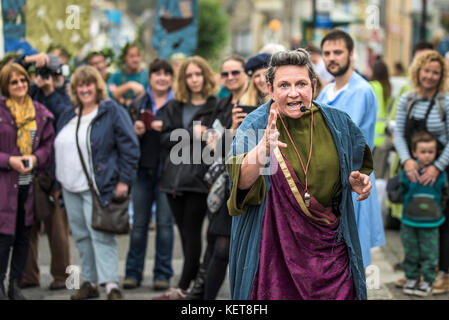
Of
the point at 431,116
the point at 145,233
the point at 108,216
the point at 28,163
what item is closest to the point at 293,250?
the point at 108,216

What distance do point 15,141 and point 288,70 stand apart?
356 centimetres

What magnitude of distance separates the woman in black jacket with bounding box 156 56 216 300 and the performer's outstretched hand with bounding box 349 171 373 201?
2.74 m

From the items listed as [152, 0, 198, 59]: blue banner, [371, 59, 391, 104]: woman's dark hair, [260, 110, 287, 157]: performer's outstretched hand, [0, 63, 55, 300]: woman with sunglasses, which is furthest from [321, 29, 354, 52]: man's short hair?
[152, 0, 198, 59]: blue banner

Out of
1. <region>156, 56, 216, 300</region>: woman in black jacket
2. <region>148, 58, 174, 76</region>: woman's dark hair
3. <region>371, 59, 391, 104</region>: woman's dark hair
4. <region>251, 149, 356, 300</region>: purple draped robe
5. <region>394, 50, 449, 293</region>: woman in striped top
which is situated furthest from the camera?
<region>371, 59, 391, 104</region>: woman's dark hair

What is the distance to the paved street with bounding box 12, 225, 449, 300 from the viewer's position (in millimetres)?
7172

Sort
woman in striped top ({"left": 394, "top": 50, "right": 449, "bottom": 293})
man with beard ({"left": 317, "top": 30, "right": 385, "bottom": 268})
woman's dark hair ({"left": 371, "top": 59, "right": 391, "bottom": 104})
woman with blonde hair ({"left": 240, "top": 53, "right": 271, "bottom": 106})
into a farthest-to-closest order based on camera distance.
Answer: woman's dark hair ({"left": 371, "top": 59, "right": 391, "bottom": 104})
woman in striped top ({"left": 394, "top": 50, "right": 449, "bottom": 293})
woman with blonde hair ({"left": 240, "top": 53, "right": 271, "bottom": 106})
man with beard ({"left": 317, "top": 30, "right": 385, "bottom": 268})

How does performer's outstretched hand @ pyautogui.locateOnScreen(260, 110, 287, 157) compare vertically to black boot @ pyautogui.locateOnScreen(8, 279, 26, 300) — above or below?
above

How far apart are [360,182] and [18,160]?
364 cm

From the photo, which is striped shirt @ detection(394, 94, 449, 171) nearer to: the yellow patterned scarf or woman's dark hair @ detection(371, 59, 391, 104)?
woman's dark hair @ detection(371, 59, 391, 104)

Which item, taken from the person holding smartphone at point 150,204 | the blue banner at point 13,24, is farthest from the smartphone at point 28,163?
the blue banner at point 13,24

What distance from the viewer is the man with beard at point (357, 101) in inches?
232

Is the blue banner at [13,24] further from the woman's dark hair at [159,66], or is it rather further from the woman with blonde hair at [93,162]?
the woman with blonde hair at [93,162]

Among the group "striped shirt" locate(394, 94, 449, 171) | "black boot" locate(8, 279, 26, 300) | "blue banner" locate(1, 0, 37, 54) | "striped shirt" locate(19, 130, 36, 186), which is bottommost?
"black boot" locate(8, 279, 26, 300)
